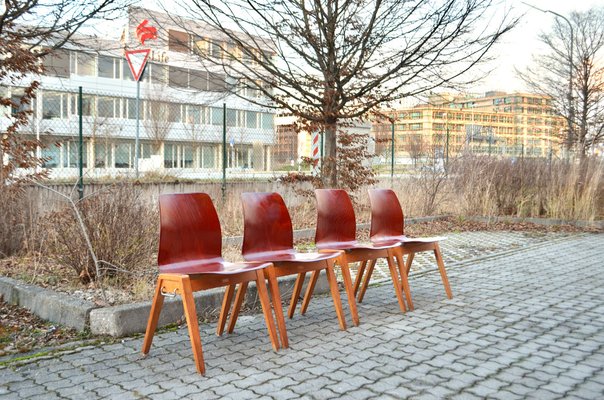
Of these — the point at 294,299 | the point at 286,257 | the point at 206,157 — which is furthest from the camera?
the point at 206,157

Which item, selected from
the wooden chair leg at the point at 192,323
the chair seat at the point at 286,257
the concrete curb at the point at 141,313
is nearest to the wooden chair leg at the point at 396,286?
the chair seat at the point at 286,257

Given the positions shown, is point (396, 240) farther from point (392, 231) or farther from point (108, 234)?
point (108, 234)

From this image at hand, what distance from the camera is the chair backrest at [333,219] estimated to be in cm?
529

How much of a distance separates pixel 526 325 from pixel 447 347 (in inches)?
38.6

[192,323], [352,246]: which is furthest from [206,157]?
[192,323]

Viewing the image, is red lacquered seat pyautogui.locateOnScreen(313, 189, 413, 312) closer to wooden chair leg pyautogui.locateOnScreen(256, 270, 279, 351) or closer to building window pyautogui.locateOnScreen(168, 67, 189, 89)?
wooden chair leg pyautogui.locateOnScreen(256, 270, 279, 351)

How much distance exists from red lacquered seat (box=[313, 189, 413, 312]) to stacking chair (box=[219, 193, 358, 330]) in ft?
1.23

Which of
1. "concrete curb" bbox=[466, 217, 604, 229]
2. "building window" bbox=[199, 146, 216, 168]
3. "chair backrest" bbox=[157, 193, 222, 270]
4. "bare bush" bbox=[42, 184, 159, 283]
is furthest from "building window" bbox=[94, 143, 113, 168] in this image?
"concrete curb" bbox=[466, 217, 604, 229]

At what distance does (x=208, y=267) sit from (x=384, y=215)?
2390mm

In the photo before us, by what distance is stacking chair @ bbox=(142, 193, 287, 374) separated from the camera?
3.64 metres

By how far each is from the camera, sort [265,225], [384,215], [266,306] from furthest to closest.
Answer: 1. [384,215]
2. [265,225]
3. [266,306]

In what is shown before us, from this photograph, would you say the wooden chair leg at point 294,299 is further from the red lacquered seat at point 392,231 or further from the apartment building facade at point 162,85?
the apartment building facade at point 162,85

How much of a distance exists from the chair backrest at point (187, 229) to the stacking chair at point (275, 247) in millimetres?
330

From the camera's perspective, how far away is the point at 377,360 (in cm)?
381
